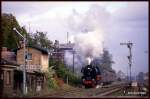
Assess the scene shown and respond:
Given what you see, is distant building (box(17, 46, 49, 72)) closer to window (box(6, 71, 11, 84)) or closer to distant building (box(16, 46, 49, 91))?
distant building (box(16, 46, 49, 91))

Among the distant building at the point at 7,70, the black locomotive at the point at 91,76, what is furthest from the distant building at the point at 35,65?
the black locomotive at the point at 91,76

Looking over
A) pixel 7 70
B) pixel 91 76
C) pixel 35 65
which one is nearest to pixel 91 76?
pixel 91 76

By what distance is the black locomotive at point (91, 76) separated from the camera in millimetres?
46906

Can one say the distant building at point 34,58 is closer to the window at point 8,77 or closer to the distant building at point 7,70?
the distant building at point 7,70

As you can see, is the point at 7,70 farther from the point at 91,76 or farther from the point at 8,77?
the point at 91,76

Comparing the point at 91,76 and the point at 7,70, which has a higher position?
the point at 7,70

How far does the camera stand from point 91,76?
47.5 metres

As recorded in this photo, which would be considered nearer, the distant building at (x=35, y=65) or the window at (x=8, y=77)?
the window at (x=8, y=77)

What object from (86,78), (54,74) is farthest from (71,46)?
(86,78)

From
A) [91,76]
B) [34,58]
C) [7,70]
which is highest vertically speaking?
[34,58]

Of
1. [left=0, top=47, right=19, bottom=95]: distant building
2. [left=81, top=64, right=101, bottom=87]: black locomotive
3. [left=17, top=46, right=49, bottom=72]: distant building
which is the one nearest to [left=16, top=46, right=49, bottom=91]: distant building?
[left=17, top=46, right=49, bottom=72]: distant building

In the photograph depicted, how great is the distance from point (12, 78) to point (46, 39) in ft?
Answer: 38.3

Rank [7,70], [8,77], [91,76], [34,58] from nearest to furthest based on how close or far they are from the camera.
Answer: [7,70] → [8,77] → [34,58] → [91,76]

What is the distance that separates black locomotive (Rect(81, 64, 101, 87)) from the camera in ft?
154
